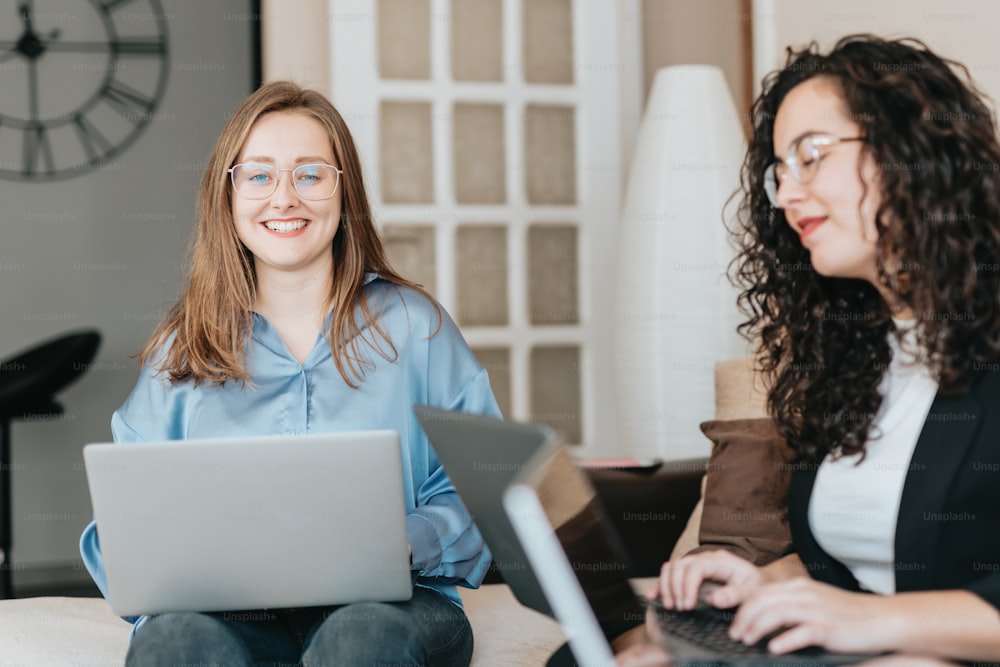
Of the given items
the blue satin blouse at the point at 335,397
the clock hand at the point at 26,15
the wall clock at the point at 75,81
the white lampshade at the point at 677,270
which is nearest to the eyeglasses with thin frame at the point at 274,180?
the blue satin blouse at the point at 335,397

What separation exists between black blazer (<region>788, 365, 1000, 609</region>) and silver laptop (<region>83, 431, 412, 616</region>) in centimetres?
59

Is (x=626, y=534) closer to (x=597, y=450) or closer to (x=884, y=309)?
(x=884, y=309)

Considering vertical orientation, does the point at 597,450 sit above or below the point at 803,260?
below

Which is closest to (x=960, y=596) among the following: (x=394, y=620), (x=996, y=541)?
(x=996, y=541)

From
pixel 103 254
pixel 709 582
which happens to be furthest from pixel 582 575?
pixel 103 254

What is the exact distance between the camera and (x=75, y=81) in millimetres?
4246

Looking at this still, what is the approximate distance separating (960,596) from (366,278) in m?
1.09

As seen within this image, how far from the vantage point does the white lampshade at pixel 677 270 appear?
296cm

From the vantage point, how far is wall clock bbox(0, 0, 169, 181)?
418cm

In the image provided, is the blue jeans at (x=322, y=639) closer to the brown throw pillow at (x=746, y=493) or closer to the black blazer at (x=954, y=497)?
the brown throw pillow at (x=746, y=493)

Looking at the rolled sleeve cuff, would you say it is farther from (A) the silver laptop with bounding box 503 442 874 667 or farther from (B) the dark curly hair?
(B) the dark curly hair

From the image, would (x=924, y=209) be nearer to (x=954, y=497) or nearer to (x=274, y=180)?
(x=954, y=497)

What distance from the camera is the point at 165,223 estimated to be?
14.2 ft

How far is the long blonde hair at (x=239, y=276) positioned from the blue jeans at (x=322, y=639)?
0.41 m
